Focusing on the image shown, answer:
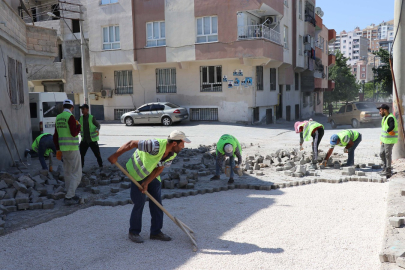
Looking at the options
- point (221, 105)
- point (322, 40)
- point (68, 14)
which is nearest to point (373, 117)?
point (221, 105)

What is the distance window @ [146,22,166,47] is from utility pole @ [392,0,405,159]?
1662cm

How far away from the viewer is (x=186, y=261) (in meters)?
4.45

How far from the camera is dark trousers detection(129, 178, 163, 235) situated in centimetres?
498

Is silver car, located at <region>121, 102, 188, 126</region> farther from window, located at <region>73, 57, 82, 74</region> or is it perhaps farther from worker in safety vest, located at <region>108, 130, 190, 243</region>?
worker in safety vest, located at <region>108, 130, 190, 243</region>

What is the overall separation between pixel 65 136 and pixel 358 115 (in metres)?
18.0

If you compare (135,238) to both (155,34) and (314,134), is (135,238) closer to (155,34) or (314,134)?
(314,134)

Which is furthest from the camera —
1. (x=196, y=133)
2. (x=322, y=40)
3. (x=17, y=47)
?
(x=322, y=40)

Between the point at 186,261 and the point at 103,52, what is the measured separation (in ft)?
77.8

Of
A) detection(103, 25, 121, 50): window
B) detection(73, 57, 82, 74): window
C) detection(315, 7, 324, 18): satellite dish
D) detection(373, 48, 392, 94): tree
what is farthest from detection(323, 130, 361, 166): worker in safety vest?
detection(315, 7, 324, 18): satellite dish

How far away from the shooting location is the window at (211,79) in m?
24.4

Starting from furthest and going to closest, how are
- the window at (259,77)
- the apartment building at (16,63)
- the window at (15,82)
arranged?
the window at (259,77) < the window at (15,82) < the apartment building at (16,63)

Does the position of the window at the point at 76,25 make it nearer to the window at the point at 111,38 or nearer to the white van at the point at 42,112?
the window at the point at 111,38

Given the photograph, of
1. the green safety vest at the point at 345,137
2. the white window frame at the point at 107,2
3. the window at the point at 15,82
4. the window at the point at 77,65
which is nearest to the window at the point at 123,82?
the window at the point at 77,65

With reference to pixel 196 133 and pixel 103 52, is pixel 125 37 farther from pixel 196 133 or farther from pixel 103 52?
pixel 196 133
